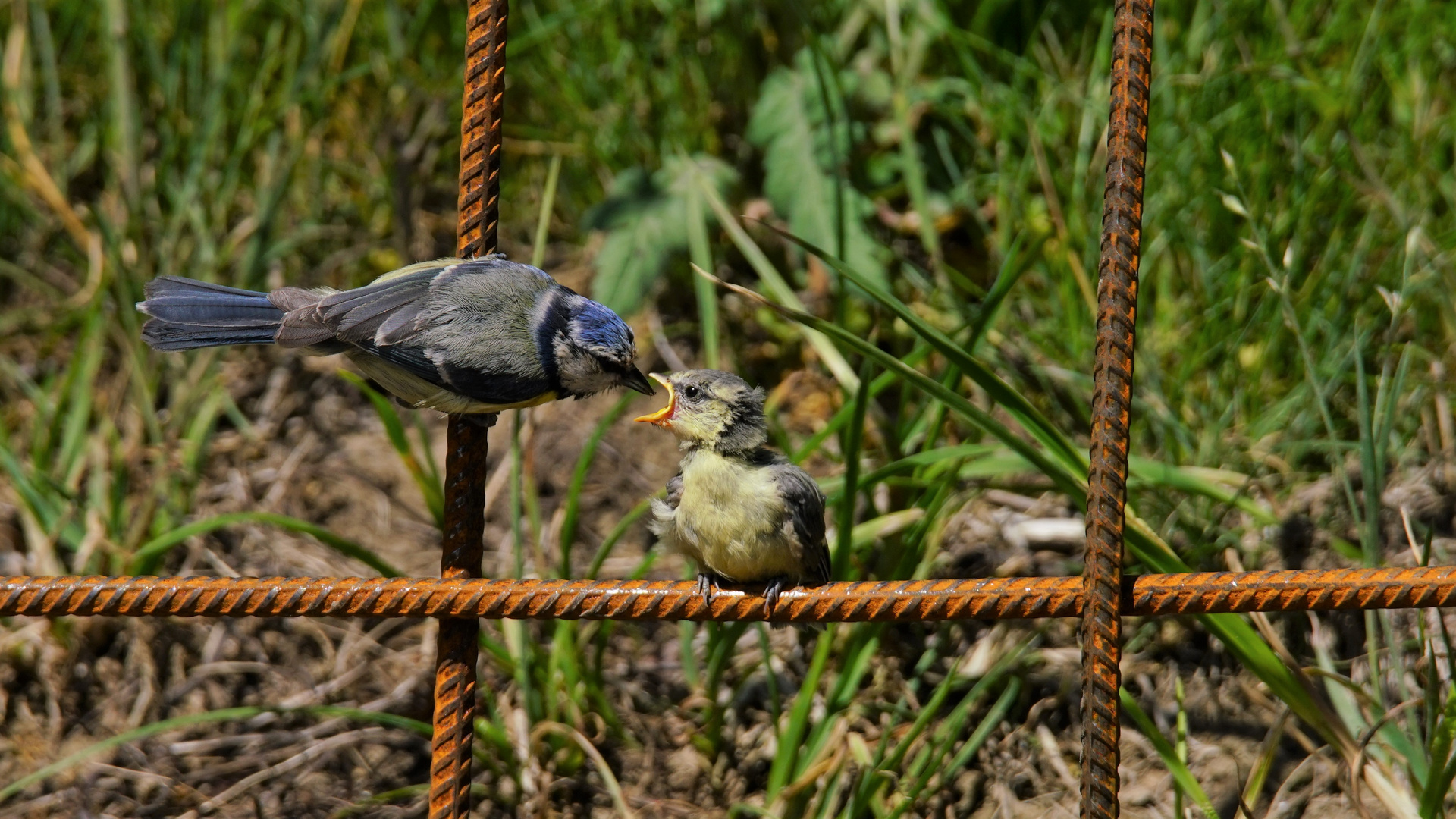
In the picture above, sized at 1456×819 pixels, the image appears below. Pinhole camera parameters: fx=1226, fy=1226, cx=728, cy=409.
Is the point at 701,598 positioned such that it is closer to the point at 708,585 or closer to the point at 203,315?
the point at 708,585

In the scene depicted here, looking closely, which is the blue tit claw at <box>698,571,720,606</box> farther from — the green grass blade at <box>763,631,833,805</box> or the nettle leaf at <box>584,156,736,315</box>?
the nettle leaf at <box>584,156,736,315</box>

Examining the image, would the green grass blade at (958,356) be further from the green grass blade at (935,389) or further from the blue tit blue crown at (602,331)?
the blue tit blue crown at (602,331)

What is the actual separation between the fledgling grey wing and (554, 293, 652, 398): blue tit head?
395 millimetres

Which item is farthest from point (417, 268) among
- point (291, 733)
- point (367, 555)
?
point (291, 733)

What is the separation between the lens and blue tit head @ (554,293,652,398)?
2.52 metres

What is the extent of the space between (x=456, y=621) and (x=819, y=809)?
1125 mm

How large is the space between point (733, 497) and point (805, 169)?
1.64 metres

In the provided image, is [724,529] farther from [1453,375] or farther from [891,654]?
[1453,375]

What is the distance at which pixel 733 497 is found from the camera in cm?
241

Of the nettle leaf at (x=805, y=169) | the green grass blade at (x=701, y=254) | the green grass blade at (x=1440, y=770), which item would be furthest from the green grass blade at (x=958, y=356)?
the nettle leaf at (x=805, y=169)

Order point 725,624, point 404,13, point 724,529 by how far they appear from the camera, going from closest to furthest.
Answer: point 724,529 < point 725,624 < point 404,13

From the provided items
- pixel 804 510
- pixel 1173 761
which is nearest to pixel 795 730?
pixel 804 510

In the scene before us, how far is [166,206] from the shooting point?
4.14m

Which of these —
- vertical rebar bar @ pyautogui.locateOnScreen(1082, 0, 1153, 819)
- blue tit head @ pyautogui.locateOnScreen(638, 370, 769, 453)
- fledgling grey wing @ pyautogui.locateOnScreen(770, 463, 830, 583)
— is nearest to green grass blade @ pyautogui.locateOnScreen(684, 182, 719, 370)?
blue tit head @ pyautogui.locateOnScreen(638, 370, 769, 453)
